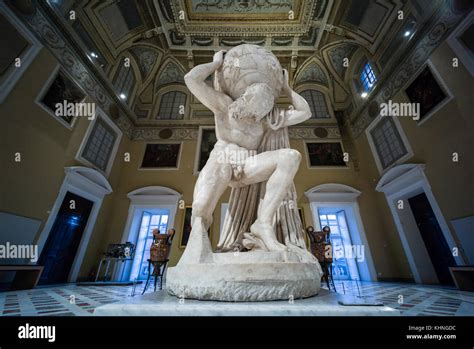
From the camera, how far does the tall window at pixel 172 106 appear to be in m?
10.8

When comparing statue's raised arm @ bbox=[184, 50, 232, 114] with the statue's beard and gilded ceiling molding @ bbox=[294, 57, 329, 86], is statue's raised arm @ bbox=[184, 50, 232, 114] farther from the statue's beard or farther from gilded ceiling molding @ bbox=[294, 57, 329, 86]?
gilded ceiling molding @ bbox=[294, 57, 329, 86]

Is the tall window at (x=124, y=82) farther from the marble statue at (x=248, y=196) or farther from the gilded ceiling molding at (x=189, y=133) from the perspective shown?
the marble statue at (x=248, y=196)

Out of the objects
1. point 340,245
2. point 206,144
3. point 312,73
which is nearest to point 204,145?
point 206,144

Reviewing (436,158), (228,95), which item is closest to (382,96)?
(436,158)

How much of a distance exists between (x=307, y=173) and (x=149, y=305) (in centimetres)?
884

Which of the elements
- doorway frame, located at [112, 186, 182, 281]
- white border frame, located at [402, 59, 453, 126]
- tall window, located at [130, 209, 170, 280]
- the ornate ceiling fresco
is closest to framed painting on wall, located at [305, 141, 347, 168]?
the ornate ceiling fresco

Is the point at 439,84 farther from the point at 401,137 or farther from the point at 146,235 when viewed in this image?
Result: the point at 146,235

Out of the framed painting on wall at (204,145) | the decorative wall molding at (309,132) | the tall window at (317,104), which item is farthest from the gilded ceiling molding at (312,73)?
the framed painting on wall at (204,145)

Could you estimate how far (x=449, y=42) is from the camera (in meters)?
5.24

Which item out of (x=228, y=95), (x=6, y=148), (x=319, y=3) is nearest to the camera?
(x=228, y=95)

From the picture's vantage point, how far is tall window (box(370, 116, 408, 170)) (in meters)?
7.11

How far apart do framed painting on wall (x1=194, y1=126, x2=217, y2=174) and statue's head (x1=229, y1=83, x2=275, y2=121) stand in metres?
7.62

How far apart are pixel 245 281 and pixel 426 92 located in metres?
7.79
